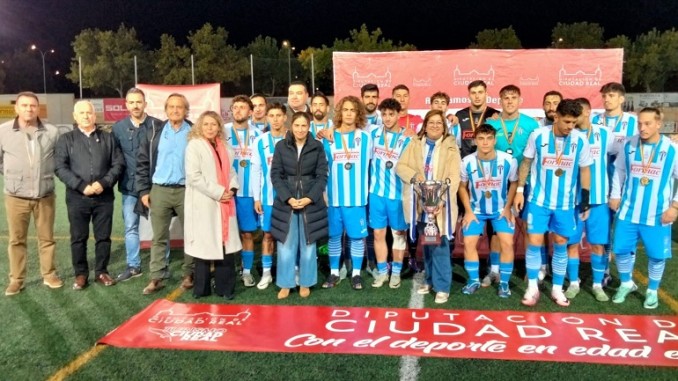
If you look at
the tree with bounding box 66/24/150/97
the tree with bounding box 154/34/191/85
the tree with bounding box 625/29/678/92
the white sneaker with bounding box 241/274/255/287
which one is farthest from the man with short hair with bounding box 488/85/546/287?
the tree with bounding box 625/29/678/92

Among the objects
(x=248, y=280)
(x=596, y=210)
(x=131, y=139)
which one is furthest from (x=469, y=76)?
(x=131, y=139)

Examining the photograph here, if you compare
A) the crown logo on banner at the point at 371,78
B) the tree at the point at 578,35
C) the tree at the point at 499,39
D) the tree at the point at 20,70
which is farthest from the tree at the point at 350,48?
the crown logo on banner at the point at 371,78

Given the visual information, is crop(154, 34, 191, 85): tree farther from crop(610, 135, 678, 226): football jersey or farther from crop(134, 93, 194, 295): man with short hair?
crop(610, 135, 678, 226): football jersey

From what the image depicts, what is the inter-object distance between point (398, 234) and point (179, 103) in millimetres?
2384

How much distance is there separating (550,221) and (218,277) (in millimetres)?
2938

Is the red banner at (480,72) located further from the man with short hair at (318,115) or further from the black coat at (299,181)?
the black coat at (299,181)

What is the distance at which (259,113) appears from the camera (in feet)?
A: 19.5

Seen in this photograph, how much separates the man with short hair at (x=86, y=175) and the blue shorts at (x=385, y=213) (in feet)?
8.04

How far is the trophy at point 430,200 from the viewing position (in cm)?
485

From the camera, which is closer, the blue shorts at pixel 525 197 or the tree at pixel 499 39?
the blue shorts at pixel 525 197

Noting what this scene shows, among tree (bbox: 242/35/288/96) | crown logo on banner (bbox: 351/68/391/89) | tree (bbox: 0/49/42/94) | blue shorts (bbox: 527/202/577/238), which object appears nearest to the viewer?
blue shorts (bbox: 527/202/577/238)

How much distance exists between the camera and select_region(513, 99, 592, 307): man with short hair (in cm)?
468

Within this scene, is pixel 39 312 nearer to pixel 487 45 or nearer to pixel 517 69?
pixel 517 69

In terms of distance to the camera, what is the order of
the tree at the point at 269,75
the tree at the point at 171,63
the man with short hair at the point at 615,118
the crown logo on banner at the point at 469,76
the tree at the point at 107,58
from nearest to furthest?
the man with short hair at the point at 615,118 → the crown logo on banner at the point at 469,76 → the tree at the point at 269,75 → the tree at the point at 171,63 → the tree at the point at 107,58
